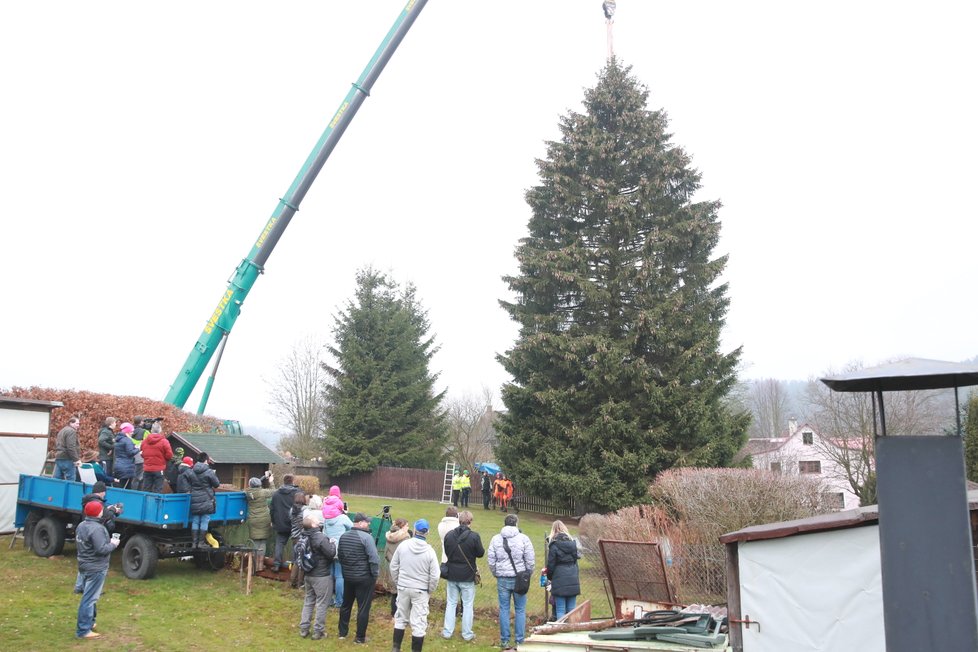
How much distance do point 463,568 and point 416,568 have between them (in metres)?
1.13

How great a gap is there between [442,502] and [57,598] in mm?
20857

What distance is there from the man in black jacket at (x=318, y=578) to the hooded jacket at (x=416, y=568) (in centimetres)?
116

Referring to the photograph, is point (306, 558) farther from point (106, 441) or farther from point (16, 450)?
point (16, 450)

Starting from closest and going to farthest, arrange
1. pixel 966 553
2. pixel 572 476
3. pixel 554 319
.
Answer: pixel 966 553, pixel 572 476, pixel 554 319

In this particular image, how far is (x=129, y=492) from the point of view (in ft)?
38.2

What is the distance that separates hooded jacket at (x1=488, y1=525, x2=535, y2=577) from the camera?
9.57 meters

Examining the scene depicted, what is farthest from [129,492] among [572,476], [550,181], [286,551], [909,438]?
[550,181]

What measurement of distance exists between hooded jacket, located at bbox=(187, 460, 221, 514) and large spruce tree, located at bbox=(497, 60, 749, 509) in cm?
1383

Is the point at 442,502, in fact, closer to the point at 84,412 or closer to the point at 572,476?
the point at 572,476

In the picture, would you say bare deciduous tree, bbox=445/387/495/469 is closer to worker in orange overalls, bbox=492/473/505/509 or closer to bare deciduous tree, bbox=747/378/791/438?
worker in orange overalls, bbox=492/473/505/509

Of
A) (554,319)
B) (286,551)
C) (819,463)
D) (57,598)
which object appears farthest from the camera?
(819,463)

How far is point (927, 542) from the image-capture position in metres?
4.66

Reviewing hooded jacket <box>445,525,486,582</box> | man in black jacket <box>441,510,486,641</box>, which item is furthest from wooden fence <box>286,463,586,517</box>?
hooded jacket <box>445,525,486,582</box>

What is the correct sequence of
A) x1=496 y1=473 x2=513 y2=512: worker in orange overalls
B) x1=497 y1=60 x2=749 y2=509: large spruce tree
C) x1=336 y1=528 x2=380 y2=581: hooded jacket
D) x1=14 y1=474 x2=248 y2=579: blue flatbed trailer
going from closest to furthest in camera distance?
x1=336 y1=528 x2=380 y2=581: hooded jacket
x1=14 y1=474 x2=248 y2=579: blue flatbed trailer
x1=497 y1=60 x2=749 y2=509: large spruce tree
x1=496 y1=473 x2=513 y2=512: worker in orange overalls
